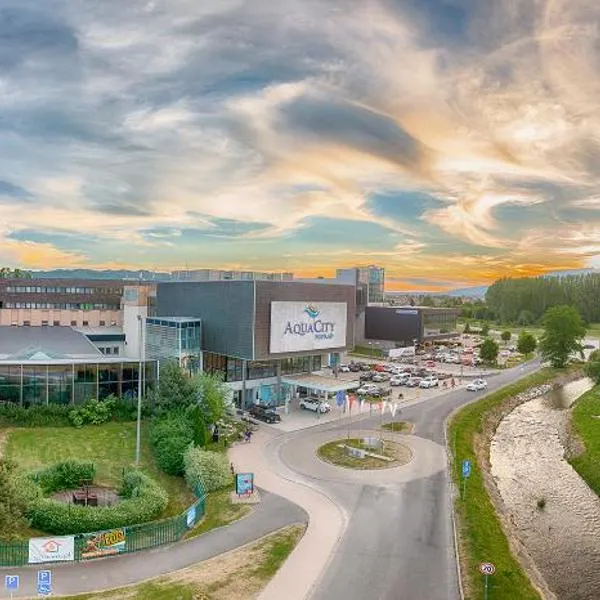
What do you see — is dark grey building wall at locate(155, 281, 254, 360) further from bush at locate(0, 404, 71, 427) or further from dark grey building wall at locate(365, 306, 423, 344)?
dark grey building wall at locate(365, 306, 423, 344)

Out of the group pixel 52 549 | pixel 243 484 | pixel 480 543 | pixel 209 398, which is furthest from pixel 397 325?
pixel 52 549

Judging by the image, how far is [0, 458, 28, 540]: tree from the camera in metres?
27.4

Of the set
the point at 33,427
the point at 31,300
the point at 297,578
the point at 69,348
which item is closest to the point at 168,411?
the point at 33,427

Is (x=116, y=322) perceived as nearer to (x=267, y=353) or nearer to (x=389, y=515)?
(x=267, y=353)

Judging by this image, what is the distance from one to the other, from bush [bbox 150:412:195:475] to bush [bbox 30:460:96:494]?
490cm

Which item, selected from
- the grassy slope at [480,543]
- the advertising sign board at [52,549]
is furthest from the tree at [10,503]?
the grassy slope at [480,543]

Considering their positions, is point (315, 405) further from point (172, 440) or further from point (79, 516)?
point (79, 516)

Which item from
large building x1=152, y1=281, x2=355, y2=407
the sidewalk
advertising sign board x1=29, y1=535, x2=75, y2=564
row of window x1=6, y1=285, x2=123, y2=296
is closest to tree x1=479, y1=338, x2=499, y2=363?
large building x1=152, y1=281, x2=355, y2=407

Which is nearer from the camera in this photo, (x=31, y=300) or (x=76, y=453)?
(x=76, y=453)

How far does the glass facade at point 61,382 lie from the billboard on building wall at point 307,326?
1402 centimetres

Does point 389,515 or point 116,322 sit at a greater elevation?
point 116,322

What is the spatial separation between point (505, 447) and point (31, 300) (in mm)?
78487

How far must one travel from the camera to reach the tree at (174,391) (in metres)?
48.1

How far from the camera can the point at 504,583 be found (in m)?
25.3
